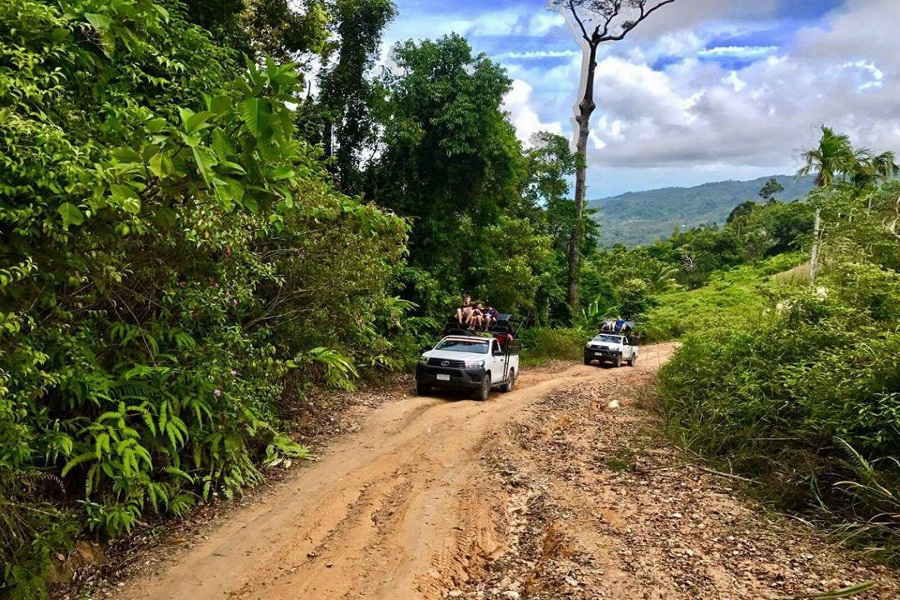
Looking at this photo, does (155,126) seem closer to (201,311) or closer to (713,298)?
(201,311)

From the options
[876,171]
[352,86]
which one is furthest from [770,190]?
[352,86]

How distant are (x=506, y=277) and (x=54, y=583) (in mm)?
16704

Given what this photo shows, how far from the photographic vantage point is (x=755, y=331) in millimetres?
9125

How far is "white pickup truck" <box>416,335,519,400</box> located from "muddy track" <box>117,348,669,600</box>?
3202mm

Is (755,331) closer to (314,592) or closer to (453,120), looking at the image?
(314,592)

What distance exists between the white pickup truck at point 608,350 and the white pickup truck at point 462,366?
7.94 meters

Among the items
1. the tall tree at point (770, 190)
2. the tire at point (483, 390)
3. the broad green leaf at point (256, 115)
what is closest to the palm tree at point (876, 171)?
the tire at point (483, 390)

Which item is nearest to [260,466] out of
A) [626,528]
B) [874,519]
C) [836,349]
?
[626,528]

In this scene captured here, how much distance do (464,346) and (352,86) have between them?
1055 centimetres

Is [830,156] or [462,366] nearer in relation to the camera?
[462,366]

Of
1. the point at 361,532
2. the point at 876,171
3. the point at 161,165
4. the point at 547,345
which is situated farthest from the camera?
the point at 876,171

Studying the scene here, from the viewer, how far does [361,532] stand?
18.2ft

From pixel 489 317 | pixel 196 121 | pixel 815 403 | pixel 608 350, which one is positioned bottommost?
pixel 608 350

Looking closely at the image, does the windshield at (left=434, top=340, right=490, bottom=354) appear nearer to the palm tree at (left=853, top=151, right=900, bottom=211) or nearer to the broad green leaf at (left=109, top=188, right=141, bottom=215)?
the broad green leaf at (left=109, top=188, right=141, bottom=215)
